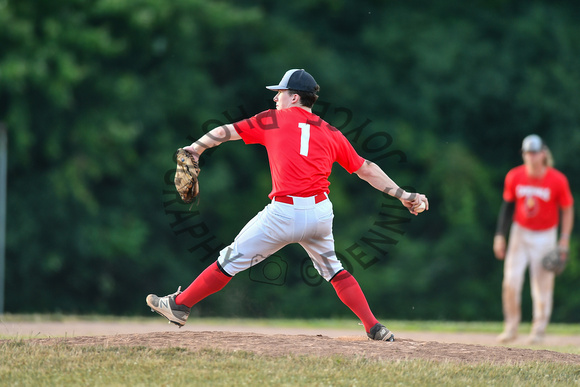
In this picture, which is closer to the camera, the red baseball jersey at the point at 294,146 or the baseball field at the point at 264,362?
the baseball field at the point at 264,362

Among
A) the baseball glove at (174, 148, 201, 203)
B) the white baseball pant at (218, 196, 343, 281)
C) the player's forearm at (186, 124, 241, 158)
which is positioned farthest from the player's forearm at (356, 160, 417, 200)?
the baseball glove at (174, 148, 201, 203)

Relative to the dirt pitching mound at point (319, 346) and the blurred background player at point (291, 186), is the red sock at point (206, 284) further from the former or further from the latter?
the dirt pitching mound at point (319, 346)

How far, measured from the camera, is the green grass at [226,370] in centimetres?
487

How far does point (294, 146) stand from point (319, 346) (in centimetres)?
146

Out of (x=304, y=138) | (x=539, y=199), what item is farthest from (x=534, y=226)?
(x=304, y=138)

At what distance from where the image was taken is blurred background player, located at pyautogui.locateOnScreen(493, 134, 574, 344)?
31.2 ft

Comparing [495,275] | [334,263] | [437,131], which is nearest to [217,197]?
[437,131]

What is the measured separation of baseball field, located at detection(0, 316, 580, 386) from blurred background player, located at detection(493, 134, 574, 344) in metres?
3.22

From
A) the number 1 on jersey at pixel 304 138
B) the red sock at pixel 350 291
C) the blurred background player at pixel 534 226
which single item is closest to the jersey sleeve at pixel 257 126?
the number 1 on jersey at pixel 304 138

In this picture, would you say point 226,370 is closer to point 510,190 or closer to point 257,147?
point 510,190

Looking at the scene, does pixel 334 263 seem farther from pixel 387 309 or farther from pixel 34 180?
pixel 387 309

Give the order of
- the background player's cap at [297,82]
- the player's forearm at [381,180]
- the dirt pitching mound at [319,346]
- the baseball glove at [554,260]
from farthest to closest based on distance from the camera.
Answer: the baseball glove at [554,260], the player's forearm at [381,180], the background player's cap at [297,82], the dirt pitching mound at [319,346]

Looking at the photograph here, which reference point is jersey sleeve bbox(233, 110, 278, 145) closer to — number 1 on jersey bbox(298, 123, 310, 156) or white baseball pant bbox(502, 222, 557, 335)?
number 1 on jersey bbox(298, 123, 310, 156)

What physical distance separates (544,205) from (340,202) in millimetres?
10299
